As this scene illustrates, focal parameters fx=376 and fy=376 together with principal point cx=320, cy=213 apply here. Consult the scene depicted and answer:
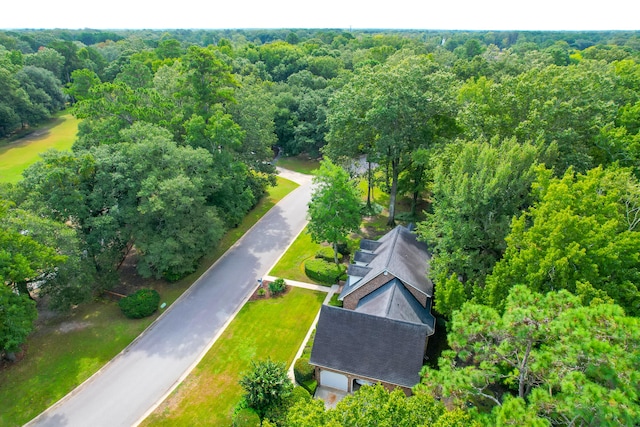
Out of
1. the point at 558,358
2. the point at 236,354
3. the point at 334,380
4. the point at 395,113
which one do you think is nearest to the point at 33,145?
the point at 236,354

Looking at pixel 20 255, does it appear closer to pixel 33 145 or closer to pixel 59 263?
pixel 59 263

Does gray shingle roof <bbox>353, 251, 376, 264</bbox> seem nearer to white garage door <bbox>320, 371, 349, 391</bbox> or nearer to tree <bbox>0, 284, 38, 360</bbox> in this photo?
white garage door <bbox>320, 371, 349, 391</bbox>

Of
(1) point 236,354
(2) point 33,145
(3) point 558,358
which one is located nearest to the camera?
(3) point 558,358

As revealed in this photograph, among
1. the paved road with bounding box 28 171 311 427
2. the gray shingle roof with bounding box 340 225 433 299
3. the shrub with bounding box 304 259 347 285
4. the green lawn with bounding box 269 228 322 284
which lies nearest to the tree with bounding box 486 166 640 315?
the gray shingle roof with bounding box 340 225 433 299

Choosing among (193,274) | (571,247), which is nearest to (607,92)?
(571,247)

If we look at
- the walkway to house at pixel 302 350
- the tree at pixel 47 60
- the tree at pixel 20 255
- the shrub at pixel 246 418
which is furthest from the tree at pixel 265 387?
the tree at pixel 47 60

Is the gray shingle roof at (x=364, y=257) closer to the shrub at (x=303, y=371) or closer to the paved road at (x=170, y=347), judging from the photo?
the shrub at (x=303, y=371)
